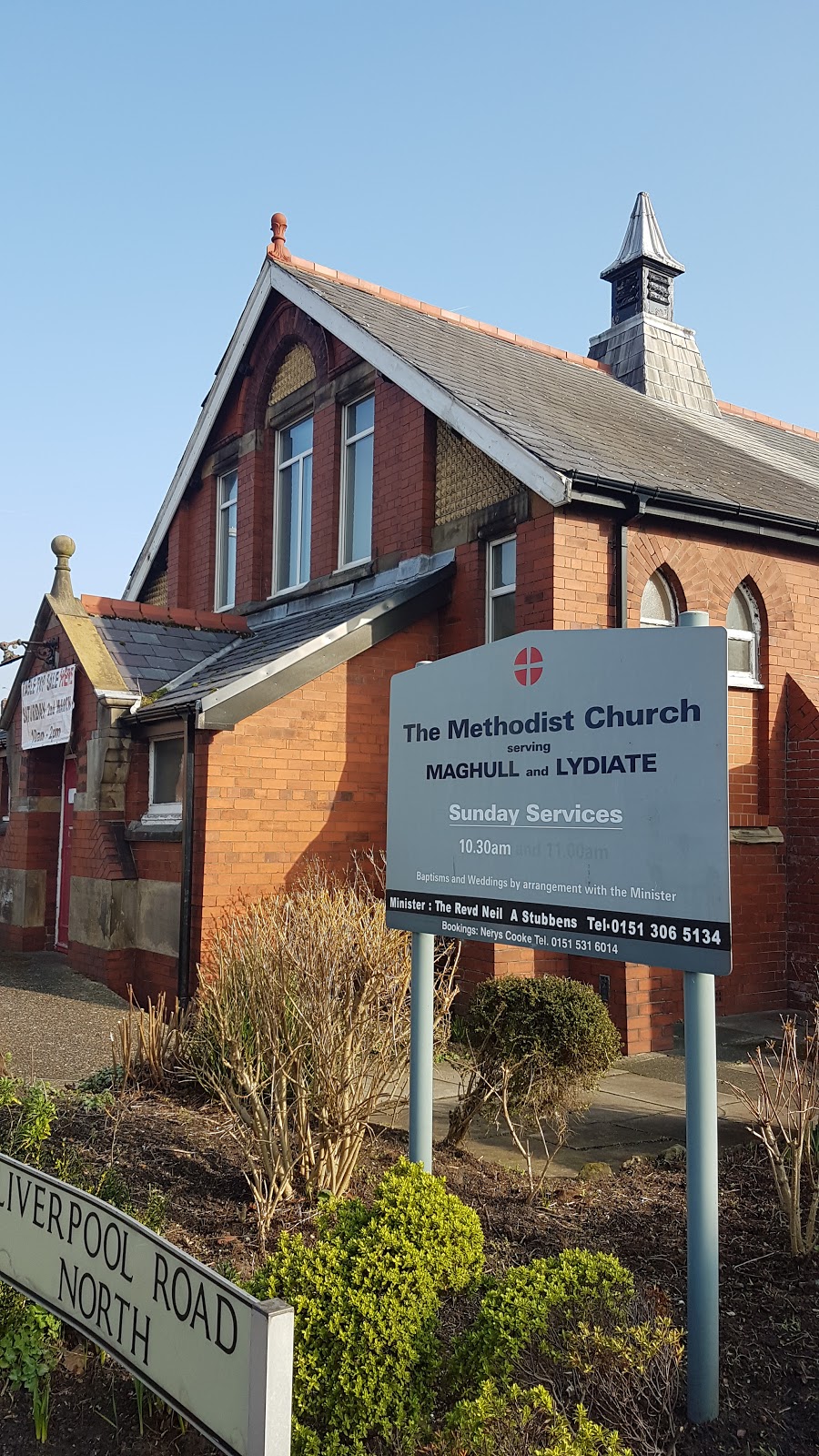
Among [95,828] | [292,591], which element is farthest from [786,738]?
[95,828]

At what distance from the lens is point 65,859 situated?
14586 mm

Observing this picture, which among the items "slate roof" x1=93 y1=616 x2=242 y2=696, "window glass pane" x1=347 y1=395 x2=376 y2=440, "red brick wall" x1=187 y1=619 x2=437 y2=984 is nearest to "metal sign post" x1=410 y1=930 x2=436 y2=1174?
"red brick wall" x1=187 y1=619 x2=437 y2=984

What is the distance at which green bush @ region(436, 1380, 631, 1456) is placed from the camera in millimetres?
2850

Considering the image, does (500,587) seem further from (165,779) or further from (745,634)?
(165,779)

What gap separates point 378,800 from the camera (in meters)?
11.7

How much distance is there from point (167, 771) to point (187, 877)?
5.86ft

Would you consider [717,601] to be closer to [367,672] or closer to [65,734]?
[367,672]

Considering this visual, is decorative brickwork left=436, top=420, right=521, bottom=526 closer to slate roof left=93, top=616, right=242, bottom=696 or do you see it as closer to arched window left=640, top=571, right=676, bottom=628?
arched window left=640, top=571, right=676, bottom=628

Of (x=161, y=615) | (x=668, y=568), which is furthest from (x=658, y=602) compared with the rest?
(x=161, y=615)

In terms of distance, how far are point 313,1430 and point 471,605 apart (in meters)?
9.22

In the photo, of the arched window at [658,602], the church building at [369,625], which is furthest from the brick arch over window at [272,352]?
the arched window at [658,602]

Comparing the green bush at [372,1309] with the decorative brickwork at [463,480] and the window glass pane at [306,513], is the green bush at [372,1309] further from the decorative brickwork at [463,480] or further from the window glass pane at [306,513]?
the window glass pane at [306,513]

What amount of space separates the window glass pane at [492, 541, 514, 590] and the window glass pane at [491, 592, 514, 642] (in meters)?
0.14

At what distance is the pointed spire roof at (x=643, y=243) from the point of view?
61.5 feet
